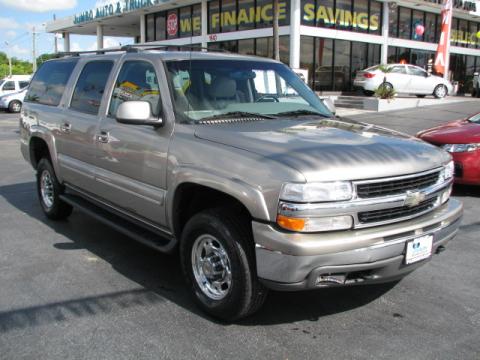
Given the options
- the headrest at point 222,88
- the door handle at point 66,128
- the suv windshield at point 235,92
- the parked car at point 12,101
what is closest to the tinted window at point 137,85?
the suv windshield at point 235,92

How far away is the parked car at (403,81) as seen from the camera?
22.3 metres

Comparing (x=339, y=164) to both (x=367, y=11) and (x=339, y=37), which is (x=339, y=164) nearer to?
(x=339, y=37)

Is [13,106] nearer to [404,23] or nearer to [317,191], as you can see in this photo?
[404,23]

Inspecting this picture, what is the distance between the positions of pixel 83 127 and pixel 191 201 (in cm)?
180

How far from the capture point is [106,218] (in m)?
4.76

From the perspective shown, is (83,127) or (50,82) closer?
(83,127)

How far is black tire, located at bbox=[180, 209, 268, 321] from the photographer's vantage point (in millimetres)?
3275

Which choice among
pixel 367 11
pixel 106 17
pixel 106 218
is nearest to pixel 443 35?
pixel 367 11

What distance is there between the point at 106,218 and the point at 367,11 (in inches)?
927

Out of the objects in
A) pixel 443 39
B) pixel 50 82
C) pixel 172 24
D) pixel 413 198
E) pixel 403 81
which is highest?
pixel 172 24

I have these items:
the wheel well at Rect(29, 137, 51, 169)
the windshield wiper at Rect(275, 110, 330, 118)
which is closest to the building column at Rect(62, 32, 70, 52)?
the wheel well at Rect(29, 137, 51, 169)

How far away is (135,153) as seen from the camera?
421 cm

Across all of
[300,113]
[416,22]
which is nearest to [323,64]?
[416,22]

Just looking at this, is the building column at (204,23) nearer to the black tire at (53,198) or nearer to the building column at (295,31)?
the building column at (295,31)
